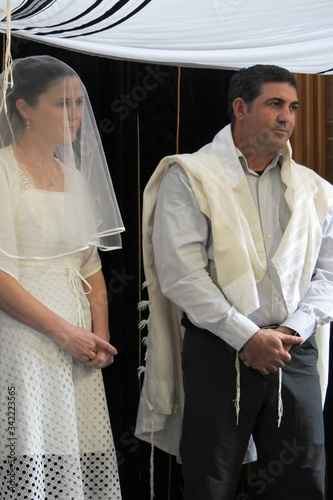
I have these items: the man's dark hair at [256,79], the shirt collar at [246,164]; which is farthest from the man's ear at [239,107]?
the shirt collar at [246,164]

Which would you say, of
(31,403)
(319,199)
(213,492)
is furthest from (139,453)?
(319,199)

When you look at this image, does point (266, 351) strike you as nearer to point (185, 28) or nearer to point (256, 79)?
point (256, 79)

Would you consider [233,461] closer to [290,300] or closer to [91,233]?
[290,300]

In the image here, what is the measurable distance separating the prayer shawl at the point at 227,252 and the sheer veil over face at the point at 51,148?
0.34 metres

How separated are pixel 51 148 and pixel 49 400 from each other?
818 mm

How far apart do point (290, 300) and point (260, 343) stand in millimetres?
225

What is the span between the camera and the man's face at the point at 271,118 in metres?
2.70

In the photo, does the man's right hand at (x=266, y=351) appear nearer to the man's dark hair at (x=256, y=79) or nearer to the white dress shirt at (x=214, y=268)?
the white dress shirt at (x=214, y=268)

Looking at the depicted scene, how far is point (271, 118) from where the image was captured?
2.71 meters

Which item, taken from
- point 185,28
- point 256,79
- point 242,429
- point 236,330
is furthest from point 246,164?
point 242,429

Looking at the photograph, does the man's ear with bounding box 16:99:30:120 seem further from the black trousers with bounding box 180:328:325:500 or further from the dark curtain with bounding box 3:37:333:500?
the black trousers with bounding box 180:328:325:500

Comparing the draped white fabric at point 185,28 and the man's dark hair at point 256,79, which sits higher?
the draped white fabric at point 185,28

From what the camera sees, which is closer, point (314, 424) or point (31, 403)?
point (31, 403)

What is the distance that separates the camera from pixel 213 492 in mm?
2439
